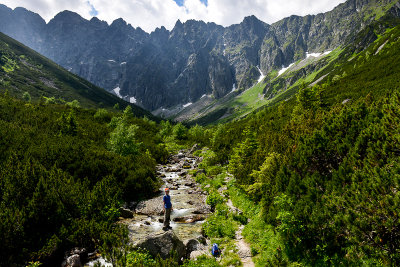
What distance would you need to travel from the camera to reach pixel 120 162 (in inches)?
814

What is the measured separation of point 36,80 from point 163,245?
20198cm

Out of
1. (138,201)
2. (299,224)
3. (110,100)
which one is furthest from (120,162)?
(110,100)

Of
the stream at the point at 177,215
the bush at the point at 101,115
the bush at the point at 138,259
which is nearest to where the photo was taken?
the bush at the point at 138,259

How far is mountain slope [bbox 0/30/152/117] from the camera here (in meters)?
138

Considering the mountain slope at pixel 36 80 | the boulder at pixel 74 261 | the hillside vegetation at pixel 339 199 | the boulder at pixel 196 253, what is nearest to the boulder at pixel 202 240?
the boulder at pixel 196 253

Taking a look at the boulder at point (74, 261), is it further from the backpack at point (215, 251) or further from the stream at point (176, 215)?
the backpack at point (215, 251)

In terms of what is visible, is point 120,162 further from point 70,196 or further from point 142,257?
point 142,257

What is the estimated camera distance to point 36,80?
15812 centimetres

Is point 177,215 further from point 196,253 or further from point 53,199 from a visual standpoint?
point 53,199

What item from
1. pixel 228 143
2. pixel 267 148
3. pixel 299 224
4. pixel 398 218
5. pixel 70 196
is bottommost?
pixel 299 224

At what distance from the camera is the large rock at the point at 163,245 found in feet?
29.4

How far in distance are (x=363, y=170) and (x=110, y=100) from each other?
210m

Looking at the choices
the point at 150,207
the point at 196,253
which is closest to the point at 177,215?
the point at 150,207

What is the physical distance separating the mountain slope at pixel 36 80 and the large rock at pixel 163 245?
156710 mm
